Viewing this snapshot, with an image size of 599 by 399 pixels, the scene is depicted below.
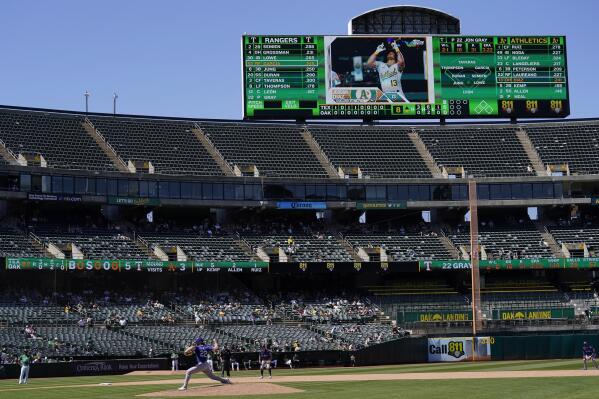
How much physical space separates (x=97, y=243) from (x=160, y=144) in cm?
1214

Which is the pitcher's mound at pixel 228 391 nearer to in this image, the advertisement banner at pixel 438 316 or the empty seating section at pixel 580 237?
the advertisement banner at pixel 438 316

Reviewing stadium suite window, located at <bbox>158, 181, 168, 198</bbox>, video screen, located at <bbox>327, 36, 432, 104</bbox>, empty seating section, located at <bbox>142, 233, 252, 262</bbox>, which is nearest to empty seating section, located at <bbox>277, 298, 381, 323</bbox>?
empty seating section, located at <bbox>142, 233, 252, 262</bbox>

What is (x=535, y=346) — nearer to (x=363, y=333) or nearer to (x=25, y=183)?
(x=363, y=333)

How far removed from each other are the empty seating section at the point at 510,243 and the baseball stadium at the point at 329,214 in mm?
236

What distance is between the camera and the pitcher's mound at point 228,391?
A: 3031 cm

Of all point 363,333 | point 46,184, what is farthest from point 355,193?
point 46,184

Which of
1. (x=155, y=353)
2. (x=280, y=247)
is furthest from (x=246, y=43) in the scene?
(x=155, y=353)

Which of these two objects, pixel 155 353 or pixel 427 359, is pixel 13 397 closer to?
pixel 155 353

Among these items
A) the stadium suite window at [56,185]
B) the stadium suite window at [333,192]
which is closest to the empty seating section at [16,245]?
the stadium suite window at [56,185]

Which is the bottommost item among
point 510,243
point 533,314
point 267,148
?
point 533,314

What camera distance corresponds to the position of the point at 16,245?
65.6 metres

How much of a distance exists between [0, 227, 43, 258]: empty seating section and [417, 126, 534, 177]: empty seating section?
111ft

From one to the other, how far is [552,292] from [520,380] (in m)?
39.1

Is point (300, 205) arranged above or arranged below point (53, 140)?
below
